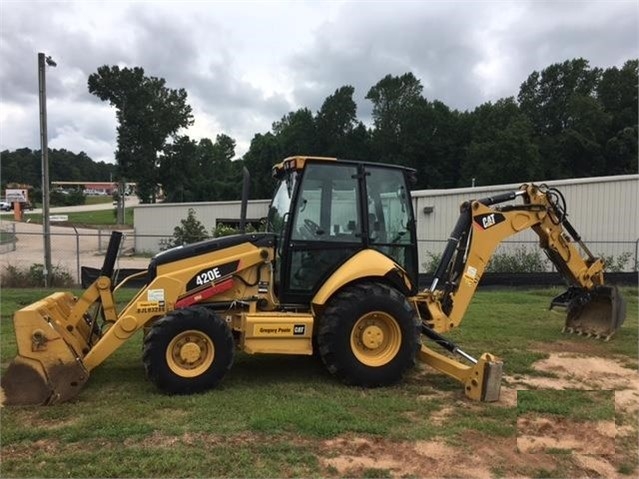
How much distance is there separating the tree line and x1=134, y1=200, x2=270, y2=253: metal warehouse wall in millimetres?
23742

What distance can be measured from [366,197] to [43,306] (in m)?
3.56

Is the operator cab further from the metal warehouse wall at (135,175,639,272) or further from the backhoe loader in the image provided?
the metal warehouse wall at (135,175,639,272)

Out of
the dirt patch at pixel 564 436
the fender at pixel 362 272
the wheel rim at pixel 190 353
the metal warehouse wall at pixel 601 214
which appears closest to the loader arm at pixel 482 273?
the fender at pixel 362 272

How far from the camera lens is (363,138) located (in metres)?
80.5

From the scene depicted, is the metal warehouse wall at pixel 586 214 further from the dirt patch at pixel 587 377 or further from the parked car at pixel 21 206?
the parked car at pixel 21 206

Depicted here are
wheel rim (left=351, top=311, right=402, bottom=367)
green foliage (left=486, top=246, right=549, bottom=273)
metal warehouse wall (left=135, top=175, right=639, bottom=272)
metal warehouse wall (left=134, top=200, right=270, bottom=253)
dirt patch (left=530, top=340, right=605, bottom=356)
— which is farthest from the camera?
metal warehouse wall (left=134, top=200, right=270, bottom=253)

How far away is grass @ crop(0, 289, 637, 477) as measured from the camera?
428 centimetres

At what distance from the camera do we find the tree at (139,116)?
5588cm

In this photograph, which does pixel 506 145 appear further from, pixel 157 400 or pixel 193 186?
pixel 157 400

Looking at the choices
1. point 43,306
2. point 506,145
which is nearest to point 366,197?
point 43,306

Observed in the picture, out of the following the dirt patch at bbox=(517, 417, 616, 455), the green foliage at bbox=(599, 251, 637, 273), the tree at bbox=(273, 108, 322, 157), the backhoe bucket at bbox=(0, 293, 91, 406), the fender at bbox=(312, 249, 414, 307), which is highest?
the tree at bbox=(273, 108, 322, 157)

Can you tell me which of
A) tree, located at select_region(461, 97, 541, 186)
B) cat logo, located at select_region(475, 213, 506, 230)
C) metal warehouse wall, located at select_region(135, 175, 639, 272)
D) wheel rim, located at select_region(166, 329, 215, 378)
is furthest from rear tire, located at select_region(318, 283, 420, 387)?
tree, located at select_region(461, 97, 541, 186)

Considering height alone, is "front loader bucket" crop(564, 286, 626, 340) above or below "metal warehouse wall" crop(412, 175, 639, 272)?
below

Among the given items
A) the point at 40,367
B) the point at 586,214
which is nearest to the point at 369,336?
the point at 40,367
